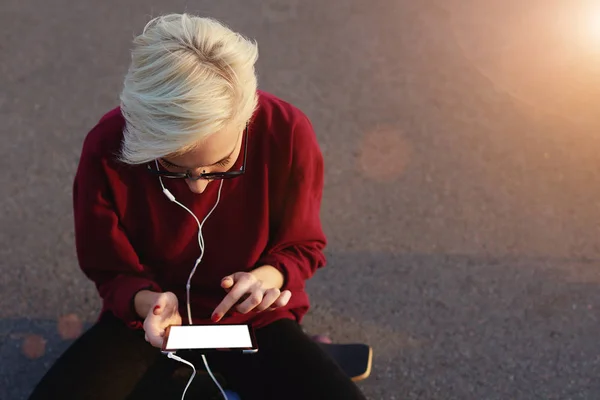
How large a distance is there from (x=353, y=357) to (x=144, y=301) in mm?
711

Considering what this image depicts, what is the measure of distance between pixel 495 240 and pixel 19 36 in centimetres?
258

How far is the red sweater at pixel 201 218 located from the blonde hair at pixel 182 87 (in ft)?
0.64

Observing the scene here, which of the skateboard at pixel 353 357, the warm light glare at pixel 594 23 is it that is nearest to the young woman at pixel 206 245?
the skateboard at pixel 353 357

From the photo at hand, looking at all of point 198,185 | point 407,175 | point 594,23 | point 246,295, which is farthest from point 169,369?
point 594,23

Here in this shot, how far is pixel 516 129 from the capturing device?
2.82m

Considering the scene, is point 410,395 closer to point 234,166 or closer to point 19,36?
point 234,166

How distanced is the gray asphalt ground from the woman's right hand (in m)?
0.73

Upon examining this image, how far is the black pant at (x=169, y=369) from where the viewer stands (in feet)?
4.56

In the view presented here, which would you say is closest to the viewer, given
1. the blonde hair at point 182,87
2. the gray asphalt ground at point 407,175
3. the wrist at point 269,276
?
the blonde hair at point 182,87

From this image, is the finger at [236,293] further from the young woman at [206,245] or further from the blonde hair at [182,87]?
the blonde hair at [182,87]

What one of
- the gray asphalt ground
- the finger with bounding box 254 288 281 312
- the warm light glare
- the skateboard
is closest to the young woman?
the finger with bounding box 254 288 281 312

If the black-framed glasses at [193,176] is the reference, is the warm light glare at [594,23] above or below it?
above

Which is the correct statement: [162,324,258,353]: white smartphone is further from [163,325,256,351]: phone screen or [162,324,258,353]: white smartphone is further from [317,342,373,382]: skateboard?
[317,342,373,382]: skateboard

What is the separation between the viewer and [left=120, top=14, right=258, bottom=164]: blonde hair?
118cm
